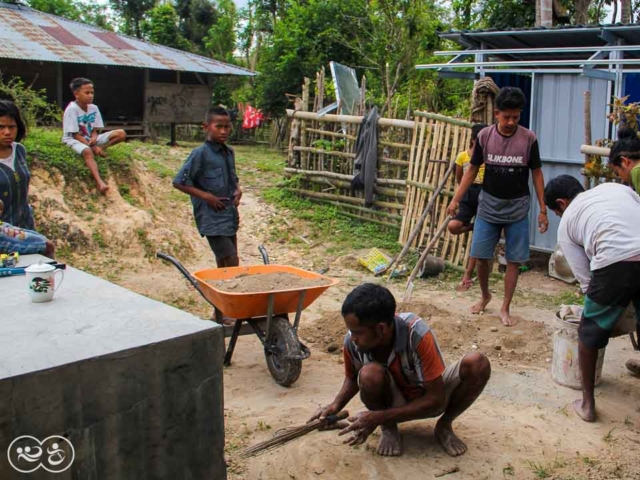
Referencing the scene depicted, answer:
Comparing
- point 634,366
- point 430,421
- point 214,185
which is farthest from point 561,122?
point 430,421

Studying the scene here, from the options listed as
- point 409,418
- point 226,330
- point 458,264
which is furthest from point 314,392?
point 458,264

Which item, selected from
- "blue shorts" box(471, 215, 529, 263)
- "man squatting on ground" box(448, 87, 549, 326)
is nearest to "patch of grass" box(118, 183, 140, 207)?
"man squatting on ground" box(448, 87, 549, 326)

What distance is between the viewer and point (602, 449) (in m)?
3.48

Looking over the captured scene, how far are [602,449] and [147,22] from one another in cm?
2608

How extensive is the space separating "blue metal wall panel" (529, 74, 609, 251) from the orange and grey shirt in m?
4.63

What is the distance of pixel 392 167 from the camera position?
9.38 m

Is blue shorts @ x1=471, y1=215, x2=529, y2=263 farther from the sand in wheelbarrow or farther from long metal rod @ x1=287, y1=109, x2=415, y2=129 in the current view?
long metal rod @ x1=287, y1=109, x2=415, y2=129

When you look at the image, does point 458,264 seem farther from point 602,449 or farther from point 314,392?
point 602,449

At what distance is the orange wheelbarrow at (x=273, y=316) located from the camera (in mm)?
4391

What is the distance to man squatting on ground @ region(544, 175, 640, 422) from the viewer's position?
11.9 ft

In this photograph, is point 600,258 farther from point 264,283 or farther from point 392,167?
point 392,167

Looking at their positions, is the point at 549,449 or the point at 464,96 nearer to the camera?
the point at 549,449

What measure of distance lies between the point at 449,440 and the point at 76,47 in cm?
1526

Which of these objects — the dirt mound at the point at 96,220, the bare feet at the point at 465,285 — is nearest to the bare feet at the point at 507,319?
the bare feet at the point at 465,285
